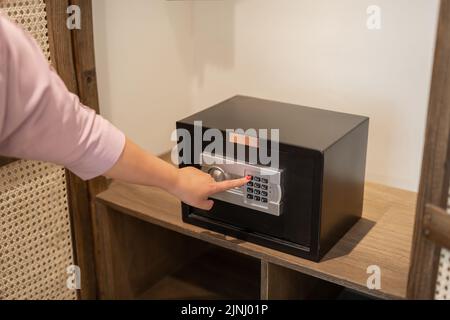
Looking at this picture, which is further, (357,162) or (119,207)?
(119,207)

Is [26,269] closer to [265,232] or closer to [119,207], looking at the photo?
[119,207]

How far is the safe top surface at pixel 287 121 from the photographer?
3.54ft

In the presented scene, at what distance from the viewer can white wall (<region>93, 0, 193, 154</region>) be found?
1.34 metres

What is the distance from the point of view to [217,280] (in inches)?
63.2

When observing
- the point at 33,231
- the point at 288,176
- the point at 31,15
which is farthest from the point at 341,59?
the point at 33,231

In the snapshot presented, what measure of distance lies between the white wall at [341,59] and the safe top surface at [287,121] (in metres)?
0.16

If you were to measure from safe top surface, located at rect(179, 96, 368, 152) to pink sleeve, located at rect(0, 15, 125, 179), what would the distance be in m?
0.29

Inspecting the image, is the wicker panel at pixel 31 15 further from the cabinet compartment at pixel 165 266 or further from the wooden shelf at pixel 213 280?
the wooden shelf at pixel 213 280

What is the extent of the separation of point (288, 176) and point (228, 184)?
12 centimetres

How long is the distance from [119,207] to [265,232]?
14.2 inches

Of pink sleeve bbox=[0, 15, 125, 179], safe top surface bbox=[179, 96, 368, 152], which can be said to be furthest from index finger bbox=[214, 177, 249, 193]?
pink sleeve bbox=[0, 15, 125, 179]

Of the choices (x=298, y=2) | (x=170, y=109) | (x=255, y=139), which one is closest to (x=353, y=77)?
(x=298, y=2)

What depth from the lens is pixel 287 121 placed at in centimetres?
117
